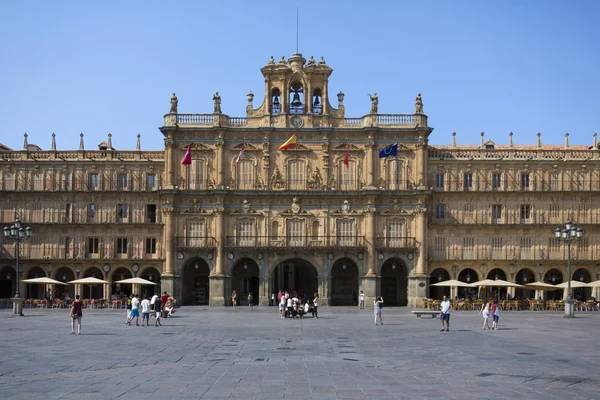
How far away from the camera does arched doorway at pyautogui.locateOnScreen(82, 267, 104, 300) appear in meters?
75.9

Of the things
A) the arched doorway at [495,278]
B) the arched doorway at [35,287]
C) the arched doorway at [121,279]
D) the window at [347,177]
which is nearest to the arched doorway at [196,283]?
the arched doorway at [121,279]

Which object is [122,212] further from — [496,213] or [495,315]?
[495,315]

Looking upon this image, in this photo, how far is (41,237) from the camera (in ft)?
246

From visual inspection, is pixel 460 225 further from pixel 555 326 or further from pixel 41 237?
pixel 41 237

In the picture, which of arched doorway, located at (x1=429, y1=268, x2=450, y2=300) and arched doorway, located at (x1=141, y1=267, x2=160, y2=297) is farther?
arched doorway, located at (x1=141, y1=267, x2=160, y2=297)

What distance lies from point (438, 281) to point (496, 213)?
321 inches

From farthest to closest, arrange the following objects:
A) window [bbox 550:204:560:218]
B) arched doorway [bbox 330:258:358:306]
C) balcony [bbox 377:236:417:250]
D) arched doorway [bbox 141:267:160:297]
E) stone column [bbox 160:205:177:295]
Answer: arched doorway [bbox 141:267:160:297], arched doorway [bbox 330:258:358:306], window [bbox 550:204:560:218], balcony [bbox 377:236:417:250], stone column [bbox 160:205:177:295]

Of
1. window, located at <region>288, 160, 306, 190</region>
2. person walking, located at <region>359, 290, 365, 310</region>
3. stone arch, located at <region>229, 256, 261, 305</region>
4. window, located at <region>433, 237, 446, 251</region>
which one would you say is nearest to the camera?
person walking, located at <region>359, 290, 365, 310</region>

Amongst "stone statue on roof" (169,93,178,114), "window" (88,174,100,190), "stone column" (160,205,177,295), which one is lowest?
"stone column" (160,205,177,295)

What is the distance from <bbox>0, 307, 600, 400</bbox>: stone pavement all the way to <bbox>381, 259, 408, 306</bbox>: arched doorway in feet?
101

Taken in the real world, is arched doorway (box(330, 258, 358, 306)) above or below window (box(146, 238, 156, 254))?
below

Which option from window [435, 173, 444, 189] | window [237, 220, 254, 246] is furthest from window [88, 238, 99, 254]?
window [435, 173, 444, 189]

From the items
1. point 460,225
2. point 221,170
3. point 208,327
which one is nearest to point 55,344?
point 208,327

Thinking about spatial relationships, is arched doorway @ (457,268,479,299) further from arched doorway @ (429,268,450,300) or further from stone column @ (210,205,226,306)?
stone column @ (210,205,226,306)
